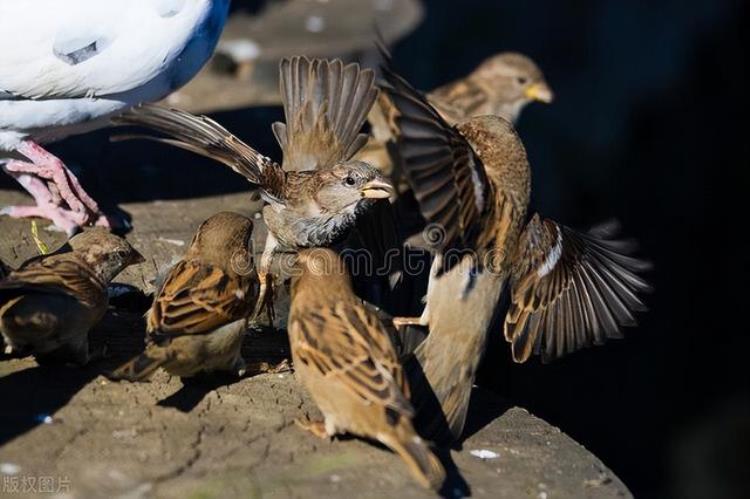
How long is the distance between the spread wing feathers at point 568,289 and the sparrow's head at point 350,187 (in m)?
0.66

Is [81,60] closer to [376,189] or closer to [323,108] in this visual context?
[323,108]

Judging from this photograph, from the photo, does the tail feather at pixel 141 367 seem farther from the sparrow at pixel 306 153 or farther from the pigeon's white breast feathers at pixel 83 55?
the pigeon's white breast feathers at pixel 83 55

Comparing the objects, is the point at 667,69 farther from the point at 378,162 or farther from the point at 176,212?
the point at 176,212

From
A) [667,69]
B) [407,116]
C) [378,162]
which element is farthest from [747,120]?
[407,116]

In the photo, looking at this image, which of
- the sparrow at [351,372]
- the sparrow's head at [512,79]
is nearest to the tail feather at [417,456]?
the sparrow at [351,372]

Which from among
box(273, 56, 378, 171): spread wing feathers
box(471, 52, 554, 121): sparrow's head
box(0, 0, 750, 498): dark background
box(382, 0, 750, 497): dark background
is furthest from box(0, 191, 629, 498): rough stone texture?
box(382, 0, 750, 497): dark background

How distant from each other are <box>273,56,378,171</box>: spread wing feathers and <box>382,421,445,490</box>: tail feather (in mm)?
2115

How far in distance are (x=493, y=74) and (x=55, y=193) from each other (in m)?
2.95

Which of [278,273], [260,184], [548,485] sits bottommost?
[548,485]

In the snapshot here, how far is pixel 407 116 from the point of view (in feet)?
13.9

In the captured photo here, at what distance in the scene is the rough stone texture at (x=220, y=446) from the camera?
4.00 metres

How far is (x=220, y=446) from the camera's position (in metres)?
4.20

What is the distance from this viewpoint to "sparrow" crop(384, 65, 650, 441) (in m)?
4.28

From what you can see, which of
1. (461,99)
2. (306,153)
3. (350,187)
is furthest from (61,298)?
(461,99)
